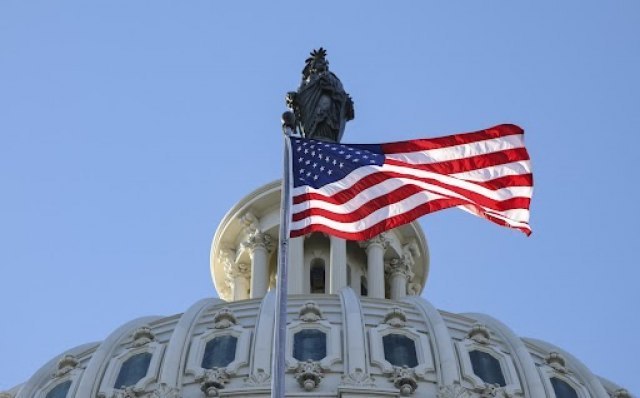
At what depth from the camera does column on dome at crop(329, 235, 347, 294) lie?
5194 centimetres

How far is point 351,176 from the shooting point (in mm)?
32125

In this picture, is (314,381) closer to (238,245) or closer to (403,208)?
(403,208)

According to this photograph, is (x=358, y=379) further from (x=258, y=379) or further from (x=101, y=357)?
(x=101, y=357)

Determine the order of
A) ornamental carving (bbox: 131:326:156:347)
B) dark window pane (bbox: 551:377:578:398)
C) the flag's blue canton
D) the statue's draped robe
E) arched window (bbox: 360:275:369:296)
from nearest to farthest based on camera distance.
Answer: the flag's blue canton, dark window pane (bbox: 551:377:578:398), ornamental carving (bbox: 131:326:156:347), arched window (bbox: 360:275:369:296), the statue's draped robe

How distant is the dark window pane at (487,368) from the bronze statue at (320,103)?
11.3 meters

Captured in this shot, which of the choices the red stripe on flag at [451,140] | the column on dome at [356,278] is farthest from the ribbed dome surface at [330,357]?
the red stripe on flag at [451,140]

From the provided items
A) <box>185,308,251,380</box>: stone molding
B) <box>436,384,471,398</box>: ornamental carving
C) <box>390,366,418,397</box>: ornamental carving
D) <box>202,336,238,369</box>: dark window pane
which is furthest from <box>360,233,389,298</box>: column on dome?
<box>436,384,471,398</box>: ornamental carving

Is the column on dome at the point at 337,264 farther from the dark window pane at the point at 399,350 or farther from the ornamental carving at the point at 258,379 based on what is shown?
the ornamental carving at the point at 258,379

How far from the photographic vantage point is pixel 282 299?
29.1m

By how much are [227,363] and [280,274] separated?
14119mm

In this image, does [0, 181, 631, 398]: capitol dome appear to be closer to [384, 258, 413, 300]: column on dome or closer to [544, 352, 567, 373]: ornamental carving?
[544, 352, 567, 373]: ornamental carving

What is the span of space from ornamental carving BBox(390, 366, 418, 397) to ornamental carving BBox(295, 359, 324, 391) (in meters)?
1.62

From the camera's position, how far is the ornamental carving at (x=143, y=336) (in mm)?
45375

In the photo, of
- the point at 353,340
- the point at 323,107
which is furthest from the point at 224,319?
the point at 323,107
